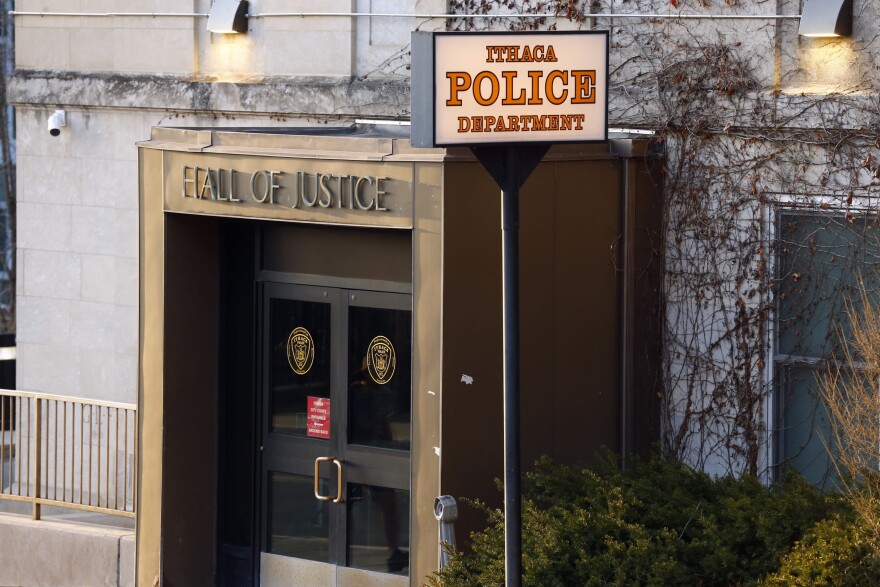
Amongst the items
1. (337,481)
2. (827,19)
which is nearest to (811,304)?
(827,19)

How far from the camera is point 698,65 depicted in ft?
27.0

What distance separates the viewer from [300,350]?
344 inches

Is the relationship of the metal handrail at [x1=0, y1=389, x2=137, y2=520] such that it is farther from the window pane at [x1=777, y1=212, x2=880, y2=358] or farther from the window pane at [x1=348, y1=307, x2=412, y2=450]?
the window pane at [x1=777, y1=212, x2=880, y2=358]

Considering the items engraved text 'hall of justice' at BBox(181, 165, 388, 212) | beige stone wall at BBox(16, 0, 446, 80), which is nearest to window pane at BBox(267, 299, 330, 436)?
engraved text 'hall of justice' at BBox(181, 165, 388, 212)

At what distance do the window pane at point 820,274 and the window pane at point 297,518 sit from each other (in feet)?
10.5

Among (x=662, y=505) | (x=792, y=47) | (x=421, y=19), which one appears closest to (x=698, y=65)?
(x=792, y=47)

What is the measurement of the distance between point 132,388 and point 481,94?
6.33 metres

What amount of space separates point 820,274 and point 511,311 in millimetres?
3234

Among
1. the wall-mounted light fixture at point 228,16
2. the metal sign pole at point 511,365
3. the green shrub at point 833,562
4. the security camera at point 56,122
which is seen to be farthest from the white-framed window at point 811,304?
the security camera at point 56,122

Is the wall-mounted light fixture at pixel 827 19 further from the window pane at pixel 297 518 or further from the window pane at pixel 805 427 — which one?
the window pane at pixel 297 518

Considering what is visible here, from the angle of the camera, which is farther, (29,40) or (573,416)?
(29,40)

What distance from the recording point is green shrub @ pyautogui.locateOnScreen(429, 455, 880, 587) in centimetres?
625

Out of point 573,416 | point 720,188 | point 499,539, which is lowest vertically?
point 499,539

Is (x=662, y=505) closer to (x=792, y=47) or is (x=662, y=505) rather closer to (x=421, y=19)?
(x=792, y=47)
